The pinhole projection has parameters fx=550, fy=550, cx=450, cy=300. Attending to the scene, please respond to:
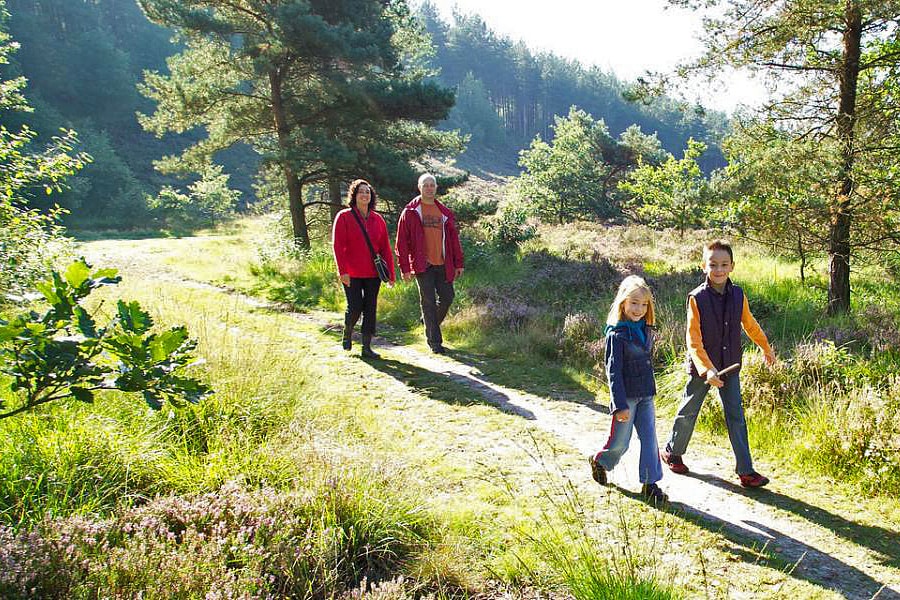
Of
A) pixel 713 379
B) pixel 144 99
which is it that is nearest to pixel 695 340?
pixel 713 379

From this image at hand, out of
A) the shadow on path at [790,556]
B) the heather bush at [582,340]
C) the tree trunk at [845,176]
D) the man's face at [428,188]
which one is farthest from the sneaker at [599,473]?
the tree trunk at [845,176]

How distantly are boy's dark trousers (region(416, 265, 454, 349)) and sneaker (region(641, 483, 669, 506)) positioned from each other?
403cm

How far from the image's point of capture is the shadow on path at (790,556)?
9.45 ft

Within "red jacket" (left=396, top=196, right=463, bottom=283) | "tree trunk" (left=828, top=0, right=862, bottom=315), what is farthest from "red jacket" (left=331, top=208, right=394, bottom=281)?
"tree trunk" (left=828, top=0, right=862, bottom=315)

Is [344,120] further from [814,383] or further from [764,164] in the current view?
[814,383]

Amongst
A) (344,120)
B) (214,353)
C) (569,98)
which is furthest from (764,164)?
(569,98)

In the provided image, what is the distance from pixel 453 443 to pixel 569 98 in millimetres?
110071

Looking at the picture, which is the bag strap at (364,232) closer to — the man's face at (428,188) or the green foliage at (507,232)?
the man's face at (428,188)

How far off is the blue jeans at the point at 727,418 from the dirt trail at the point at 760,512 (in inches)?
8.4

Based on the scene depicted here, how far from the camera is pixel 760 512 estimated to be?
3.67m

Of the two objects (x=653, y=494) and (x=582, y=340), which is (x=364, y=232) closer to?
(x=582, y=340)

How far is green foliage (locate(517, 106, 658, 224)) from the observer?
2703 centimetres

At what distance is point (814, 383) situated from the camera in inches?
197

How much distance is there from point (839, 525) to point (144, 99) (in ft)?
215
